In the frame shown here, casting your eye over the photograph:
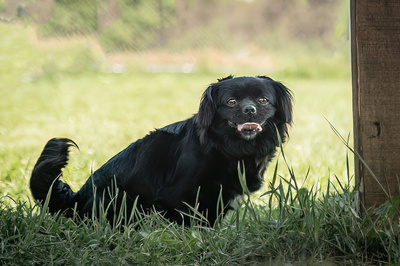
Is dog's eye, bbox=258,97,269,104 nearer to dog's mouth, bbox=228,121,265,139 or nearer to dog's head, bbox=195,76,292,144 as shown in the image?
dog's head, bbox=195,76,292,144

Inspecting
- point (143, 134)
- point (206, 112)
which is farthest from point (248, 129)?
point (143, 134)

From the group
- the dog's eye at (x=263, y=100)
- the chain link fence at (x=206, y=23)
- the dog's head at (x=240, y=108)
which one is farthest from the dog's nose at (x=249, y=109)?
the chain link fence at (x=206, y=23)

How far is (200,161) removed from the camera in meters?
2.79

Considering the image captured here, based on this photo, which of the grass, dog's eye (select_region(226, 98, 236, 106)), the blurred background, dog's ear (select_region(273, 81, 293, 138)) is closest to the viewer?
the grass

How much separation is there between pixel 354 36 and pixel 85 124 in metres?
4.81

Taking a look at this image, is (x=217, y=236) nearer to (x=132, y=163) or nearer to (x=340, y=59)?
(x=132, y=163)

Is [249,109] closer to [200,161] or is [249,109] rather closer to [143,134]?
[200,161]

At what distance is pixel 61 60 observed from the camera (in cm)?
1016

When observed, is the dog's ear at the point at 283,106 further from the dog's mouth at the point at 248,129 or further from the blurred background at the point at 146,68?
the blurred background at the point at 146,68

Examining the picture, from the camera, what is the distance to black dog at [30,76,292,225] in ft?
9.07

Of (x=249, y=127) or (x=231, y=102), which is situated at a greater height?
(x=231, y=102)

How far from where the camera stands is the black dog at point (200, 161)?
2764 millimetres

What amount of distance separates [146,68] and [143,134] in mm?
5897

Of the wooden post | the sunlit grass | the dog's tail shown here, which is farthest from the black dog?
the wooden post
